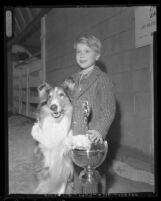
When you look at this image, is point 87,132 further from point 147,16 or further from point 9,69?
point 147,16

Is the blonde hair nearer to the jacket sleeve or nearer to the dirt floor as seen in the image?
the jacket sleeve

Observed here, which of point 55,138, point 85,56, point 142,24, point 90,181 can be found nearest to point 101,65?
point 85,56

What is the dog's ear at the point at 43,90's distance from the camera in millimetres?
1354

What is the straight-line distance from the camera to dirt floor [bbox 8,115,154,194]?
4.47 feet

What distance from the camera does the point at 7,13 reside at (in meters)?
1.37

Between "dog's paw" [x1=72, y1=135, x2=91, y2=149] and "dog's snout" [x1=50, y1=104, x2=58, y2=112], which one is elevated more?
"dog's snout" [x1=50, y1=104, x2=58, y2=112]

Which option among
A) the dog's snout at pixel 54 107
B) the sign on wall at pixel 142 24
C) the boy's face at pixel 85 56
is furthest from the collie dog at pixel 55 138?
the sign on wall at pixel 142 24

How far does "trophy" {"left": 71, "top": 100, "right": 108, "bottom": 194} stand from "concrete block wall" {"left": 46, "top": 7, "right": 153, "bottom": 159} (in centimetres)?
8

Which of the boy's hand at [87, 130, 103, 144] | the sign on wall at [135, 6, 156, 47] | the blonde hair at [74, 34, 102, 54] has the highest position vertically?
the sign on wall at [135, 6, 156, 47]

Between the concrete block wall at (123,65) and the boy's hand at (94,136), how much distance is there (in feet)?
0.17

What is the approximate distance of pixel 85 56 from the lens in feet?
4.47

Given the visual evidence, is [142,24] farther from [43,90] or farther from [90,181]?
[90,181]

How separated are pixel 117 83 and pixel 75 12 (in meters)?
0.34

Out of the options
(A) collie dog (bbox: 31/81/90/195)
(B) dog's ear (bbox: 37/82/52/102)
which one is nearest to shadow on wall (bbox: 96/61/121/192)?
(A) collie dog (bbox: 31/81/90/195)
